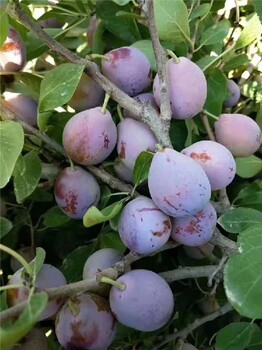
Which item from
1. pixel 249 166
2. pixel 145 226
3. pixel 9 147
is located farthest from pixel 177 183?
pixel 249 166

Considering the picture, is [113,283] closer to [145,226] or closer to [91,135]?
[145,226]

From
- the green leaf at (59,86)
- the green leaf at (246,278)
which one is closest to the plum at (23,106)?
the green leaf at (59,86)

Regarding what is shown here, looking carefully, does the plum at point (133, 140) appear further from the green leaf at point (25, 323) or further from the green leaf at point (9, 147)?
the green leaf at point (25, 323)

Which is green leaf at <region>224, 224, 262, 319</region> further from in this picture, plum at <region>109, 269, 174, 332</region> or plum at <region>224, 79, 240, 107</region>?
plum at <region>224, 79, 240, 107</region>

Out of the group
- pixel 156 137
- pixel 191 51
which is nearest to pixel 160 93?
pixel 156 137

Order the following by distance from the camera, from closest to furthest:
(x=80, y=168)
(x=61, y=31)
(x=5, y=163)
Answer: (x=5, y=163) → (x=80, y=168) → (x=61, y=31)

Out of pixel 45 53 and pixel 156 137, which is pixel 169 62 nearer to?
pixel 156 137

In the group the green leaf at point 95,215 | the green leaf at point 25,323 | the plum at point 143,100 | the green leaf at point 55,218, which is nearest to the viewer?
the green leaf at point 25,323
